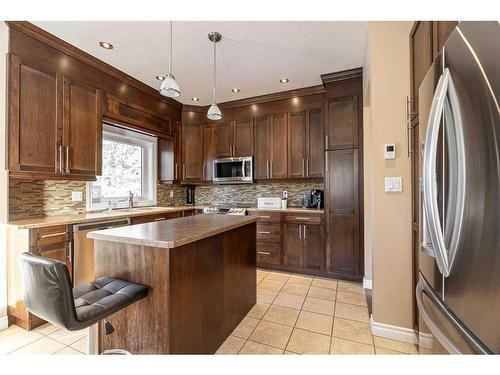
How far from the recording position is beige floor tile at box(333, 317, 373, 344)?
185 centimetres

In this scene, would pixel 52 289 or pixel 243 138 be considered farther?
pixel 243 138

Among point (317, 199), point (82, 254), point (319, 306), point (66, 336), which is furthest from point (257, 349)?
point (317, 199)

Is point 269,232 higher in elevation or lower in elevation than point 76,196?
lower

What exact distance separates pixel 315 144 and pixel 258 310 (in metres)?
2.33

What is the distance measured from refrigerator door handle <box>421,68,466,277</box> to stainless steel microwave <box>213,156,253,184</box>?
9.75 feet

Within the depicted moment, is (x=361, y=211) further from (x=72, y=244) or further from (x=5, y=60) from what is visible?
(x=5, y=60)

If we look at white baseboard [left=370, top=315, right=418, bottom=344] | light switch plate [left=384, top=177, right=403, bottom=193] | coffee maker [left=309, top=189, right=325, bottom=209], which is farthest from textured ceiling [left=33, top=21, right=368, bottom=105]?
white baseboard [left=370, top=315, right=418, bottom=344]

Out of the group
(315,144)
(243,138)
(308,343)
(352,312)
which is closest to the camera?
(308,343)

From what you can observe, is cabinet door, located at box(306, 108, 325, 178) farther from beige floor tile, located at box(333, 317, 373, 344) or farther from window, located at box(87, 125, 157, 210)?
window, located at box(87, 125, 157, 210)

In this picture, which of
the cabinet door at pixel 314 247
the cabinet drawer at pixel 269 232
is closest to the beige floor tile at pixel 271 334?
the cabinet door at pixel 314 247

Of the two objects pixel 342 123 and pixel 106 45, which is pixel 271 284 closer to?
pixel 342 123

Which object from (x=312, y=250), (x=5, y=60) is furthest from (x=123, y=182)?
(x=312, y=250)

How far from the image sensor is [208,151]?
419 centimetres

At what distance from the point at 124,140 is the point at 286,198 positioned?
106 inches
